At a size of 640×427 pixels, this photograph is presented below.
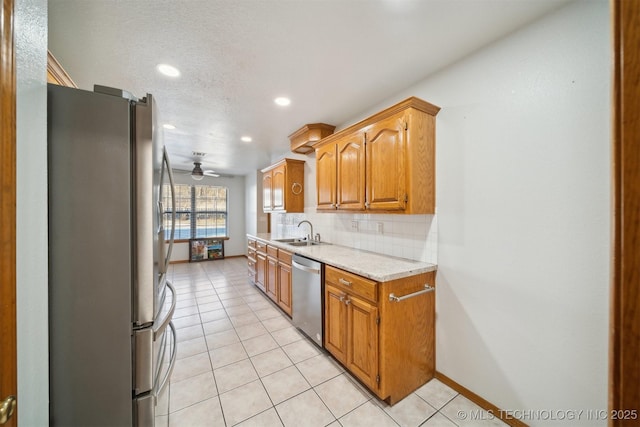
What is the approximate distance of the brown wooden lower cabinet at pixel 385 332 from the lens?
1.61 meters

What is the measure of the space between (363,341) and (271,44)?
7.36 ft

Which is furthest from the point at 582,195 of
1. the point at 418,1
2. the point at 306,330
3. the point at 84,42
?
the point at 84,42

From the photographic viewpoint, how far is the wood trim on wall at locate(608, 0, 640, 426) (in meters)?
0.51

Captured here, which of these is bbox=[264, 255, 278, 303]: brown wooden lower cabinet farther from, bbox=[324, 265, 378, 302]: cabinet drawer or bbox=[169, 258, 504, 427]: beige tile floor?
bbox=[324, 265, 378, 302]: cabinet drawer

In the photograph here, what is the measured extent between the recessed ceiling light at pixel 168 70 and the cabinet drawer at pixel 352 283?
211cm

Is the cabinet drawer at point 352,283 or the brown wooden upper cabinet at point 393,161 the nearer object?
the cabinet drawer at point 352,283

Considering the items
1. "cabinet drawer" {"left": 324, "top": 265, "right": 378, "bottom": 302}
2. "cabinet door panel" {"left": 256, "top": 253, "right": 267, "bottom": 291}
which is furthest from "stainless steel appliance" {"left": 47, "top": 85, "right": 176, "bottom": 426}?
"cabinet door panel" {"left": 256, "top": 253, "right": 267, "bottom": 291}

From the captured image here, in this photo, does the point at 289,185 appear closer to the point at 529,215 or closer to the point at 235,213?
the point at 529,215

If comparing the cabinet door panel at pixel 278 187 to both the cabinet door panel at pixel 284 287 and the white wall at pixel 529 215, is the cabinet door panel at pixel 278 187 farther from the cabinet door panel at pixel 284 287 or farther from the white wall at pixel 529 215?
the white wall at pixel 529 215

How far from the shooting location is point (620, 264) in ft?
1.72

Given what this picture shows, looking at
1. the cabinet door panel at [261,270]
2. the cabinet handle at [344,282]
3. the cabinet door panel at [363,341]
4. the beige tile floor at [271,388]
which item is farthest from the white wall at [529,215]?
the cabinet door panel at [261,270]

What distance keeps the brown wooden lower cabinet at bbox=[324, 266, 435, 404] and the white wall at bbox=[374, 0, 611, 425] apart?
16cm

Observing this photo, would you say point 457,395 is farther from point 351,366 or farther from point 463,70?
point 463,70

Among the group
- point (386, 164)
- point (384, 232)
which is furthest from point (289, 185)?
point (386, 164)
